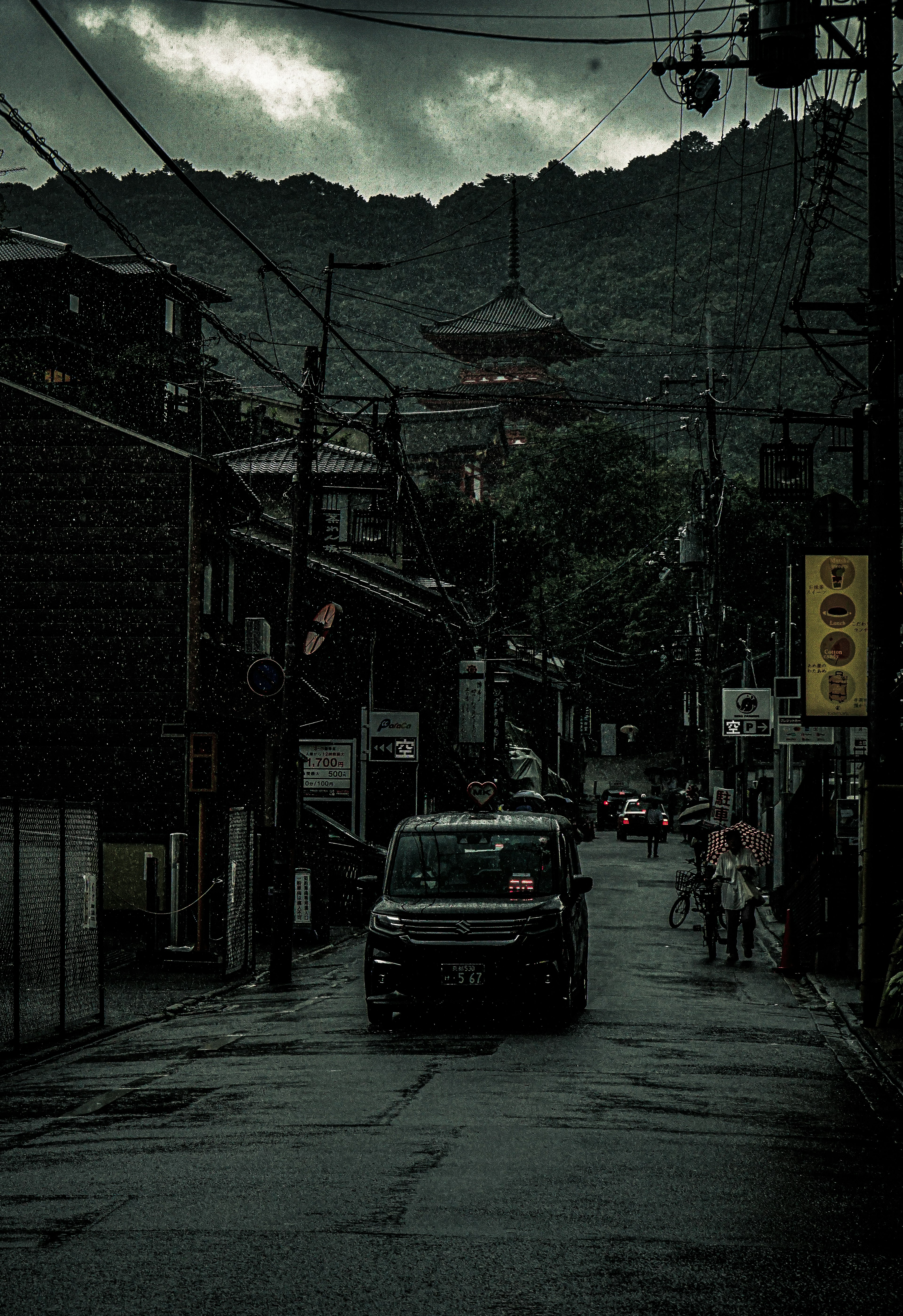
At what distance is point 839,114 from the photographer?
1733 centimetres

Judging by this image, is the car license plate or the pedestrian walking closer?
the car license plate

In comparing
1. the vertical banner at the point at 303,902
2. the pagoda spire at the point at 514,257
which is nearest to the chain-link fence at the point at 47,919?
the vertical banner at the point at 303,902

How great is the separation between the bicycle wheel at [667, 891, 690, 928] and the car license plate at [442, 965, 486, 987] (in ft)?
50.7

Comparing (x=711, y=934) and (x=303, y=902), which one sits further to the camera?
(x=303, y=902)

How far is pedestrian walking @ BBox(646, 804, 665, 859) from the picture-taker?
181 feet

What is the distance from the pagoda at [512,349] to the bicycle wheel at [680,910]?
70557 mm

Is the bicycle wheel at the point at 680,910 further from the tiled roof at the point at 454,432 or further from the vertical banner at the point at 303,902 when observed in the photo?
the tiled roof at the point at 454,432

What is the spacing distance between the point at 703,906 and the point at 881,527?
32.3 ft

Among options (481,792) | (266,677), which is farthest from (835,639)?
(481,792)

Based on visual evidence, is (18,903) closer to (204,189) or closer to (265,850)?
(265,850)

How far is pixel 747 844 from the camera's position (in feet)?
79.0

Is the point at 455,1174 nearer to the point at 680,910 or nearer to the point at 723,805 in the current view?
the point at 680,910

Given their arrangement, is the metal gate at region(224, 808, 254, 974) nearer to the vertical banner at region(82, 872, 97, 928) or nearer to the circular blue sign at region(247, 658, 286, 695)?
the circular blue sign at region(247, 658, 286, 695)

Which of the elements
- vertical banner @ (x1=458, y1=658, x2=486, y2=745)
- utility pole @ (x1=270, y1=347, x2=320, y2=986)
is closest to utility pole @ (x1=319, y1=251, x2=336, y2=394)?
utility pole @ (x1=270, y1=347, x2=320, y2=986)
